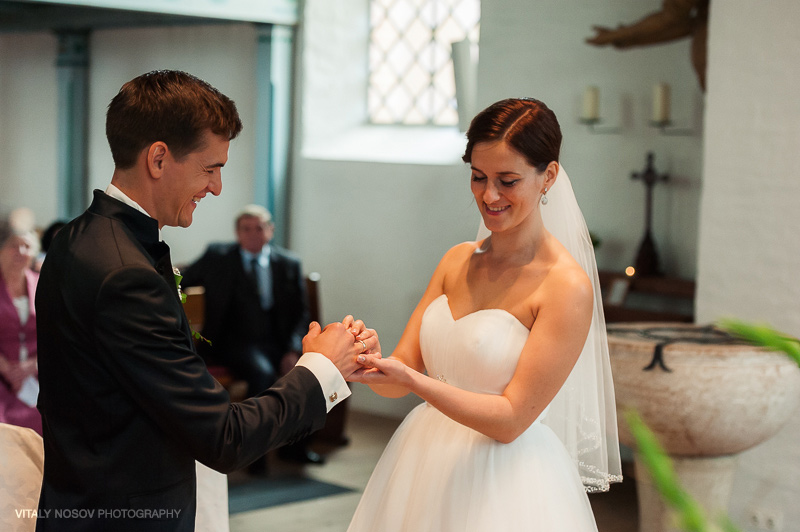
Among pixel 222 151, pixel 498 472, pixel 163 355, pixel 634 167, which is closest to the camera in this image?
pixel 163 355

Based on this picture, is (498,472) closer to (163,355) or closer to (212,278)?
(163,355)

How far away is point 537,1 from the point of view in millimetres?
5902

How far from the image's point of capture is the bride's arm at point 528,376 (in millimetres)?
1971

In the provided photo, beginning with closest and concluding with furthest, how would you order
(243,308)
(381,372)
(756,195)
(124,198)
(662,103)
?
1. (124,198)
2. (381,372)
3. (756,195)
4. (662,103)
5. (243,308)

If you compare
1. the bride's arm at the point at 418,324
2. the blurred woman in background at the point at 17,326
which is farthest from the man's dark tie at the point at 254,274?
the bride's arm at the point at 418,324

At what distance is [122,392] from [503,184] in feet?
3.39

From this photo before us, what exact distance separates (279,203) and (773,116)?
4.39m

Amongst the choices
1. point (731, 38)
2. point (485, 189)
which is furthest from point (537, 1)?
point (485, 189)

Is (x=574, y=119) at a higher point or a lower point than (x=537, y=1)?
lower

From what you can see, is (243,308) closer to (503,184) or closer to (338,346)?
(503,184)

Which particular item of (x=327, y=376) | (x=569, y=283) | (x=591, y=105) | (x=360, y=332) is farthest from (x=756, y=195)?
(x=327, y=376)

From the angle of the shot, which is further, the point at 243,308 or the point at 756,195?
the point at 243,308

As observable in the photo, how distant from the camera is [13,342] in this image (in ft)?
12.7

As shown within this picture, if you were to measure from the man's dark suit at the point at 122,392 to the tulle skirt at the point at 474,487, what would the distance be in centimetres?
68
